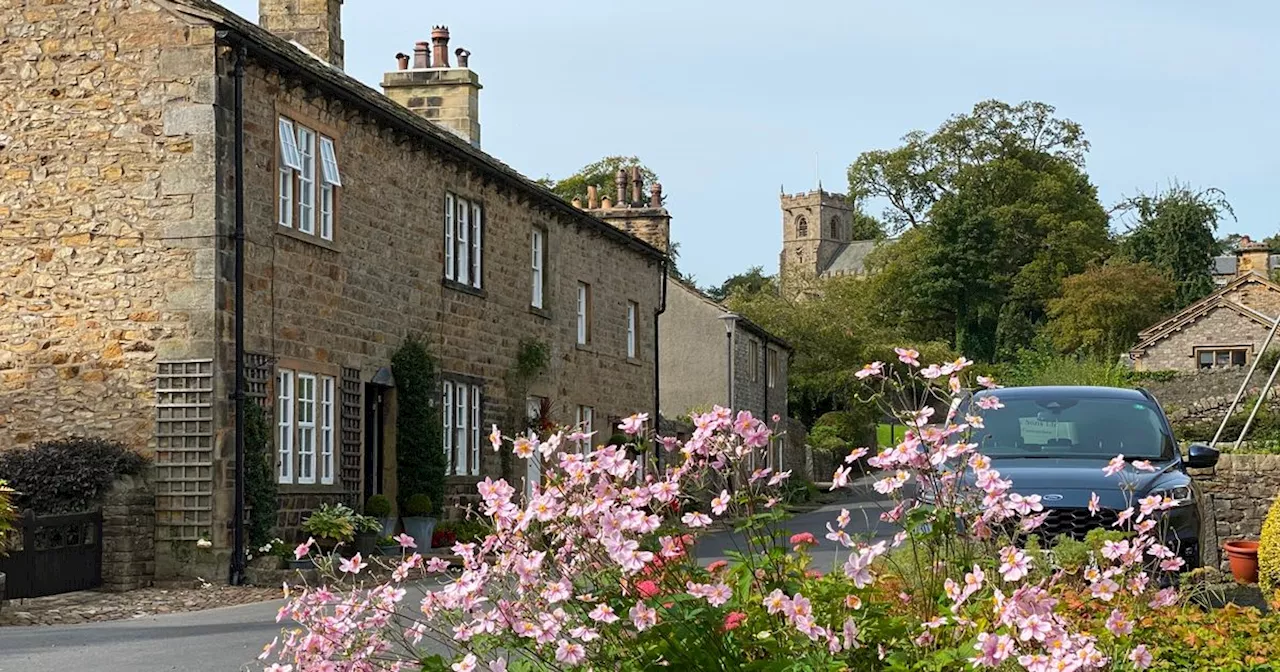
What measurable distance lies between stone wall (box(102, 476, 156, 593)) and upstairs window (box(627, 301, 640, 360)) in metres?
17.9

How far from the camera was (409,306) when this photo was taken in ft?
78.1

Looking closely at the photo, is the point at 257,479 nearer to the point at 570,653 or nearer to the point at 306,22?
the point at 306,22

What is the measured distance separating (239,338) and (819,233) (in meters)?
145

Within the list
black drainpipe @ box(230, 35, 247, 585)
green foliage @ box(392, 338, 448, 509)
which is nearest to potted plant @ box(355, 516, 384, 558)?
green foliage @ box(392, 338, 448, 509)

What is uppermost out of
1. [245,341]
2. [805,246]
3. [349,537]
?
[805,246]

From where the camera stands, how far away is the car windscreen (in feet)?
41.4

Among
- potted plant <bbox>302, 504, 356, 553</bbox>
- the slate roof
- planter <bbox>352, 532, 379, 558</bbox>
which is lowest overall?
planter <bbox>352, 532, 379, 558</bbox>

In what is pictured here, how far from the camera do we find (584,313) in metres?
32.6

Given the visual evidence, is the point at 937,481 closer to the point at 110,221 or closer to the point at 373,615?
the point at 373,615

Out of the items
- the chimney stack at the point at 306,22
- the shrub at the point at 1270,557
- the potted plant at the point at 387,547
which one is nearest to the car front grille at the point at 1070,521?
the shrub at the point at 1270,557

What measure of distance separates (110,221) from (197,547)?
3.69 meters

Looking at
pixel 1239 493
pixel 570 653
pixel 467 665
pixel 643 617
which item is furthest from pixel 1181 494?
pixel 1239 493

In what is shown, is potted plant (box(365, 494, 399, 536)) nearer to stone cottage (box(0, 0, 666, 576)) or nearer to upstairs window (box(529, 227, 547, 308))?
stone cottage (box(0, 0, 666, 576))

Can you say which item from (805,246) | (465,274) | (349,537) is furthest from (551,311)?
(805,246)
